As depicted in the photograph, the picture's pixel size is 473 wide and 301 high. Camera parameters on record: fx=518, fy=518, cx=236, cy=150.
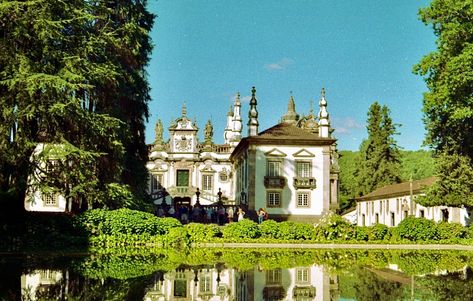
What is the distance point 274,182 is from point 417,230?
1291 cm

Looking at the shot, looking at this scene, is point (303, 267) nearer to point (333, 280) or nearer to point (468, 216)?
point (333, 280)

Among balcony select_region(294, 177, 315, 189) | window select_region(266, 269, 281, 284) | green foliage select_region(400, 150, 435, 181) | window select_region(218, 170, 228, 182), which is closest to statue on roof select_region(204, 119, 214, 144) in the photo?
window select_region(218, 170, 228, 182)

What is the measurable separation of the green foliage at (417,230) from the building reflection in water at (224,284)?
1184 centimetres

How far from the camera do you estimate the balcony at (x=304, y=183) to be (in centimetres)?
3556

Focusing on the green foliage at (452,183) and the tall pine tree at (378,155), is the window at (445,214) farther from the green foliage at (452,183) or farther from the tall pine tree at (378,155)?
the tall pine tree at (378,155)

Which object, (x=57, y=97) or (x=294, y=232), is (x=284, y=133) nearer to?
(x=294, y=232)

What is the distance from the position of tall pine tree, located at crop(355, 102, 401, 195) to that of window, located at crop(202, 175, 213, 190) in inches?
744

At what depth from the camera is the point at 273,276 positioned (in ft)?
38.9

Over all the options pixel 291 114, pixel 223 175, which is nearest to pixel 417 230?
pixel 223 175

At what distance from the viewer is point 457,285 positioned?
35.5 feet

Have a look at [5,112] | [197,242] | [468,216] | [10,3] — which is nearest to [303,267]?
[197,242]

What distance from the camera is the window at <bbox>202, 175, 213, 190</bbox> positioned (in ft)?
177

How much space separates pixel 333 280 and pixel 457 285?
2.55 m

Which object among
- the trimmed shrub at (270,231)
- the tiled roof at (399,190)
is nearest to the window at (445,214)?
the tiled roof at (399,190)
